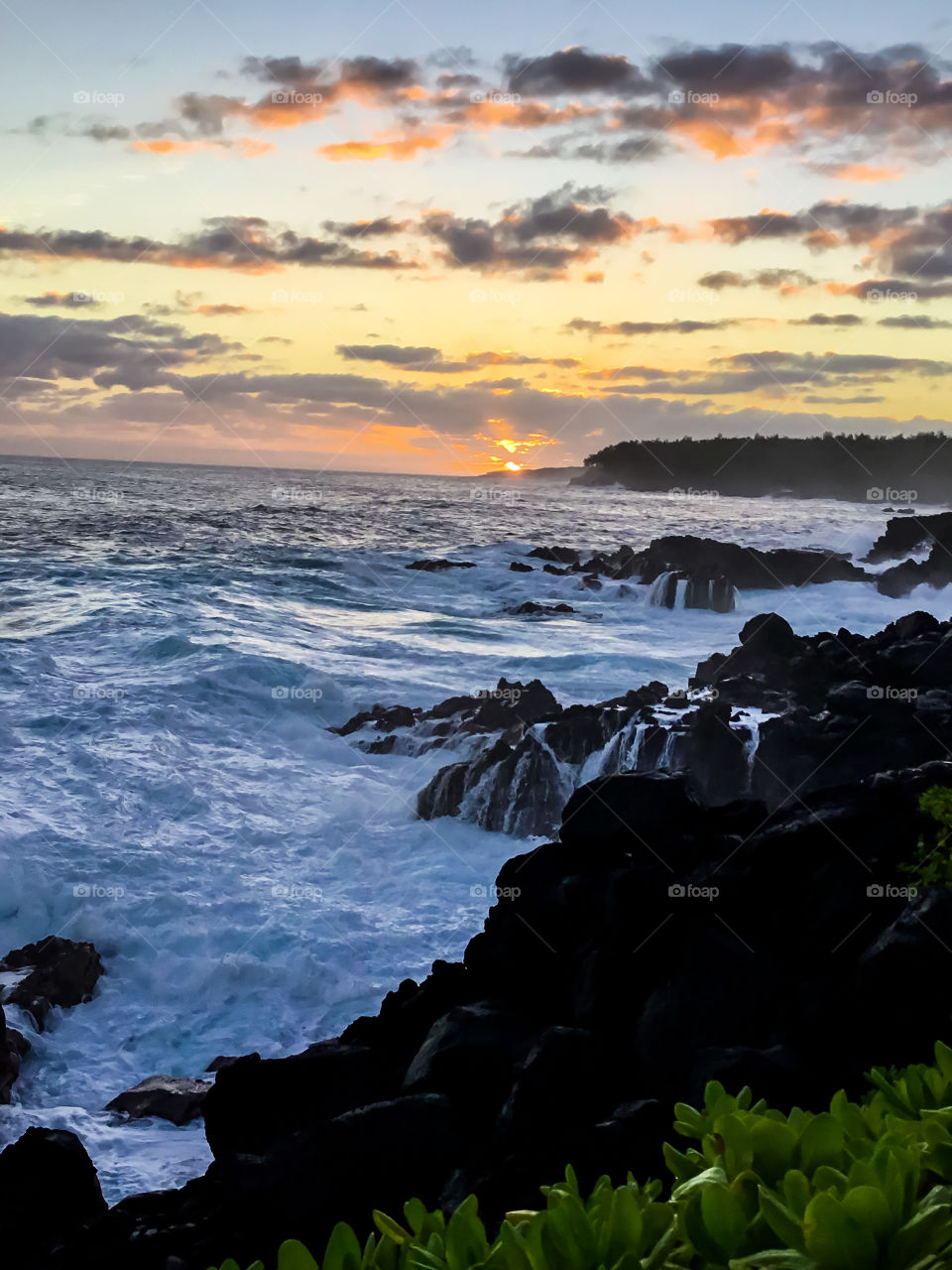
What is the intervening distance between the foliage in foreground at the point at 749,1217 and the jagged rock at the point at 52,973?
1139 cm

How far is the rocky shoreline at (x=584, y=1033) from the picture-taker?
6.41 meters

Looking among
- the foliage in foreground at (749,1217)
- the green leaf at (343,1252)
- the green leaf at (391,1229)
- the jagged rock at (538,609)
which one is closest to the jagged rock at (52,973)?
the green leaf at (391,1229)

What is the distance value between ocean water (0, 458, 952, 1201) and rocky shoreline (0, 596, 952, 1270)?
2332 millimetres

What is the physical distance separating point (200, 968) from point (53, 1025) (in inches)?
87.5

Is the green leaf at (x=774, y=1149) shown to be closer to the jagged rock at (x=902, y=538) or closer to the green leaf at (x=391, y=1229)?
the green leaf at (x=391, y=1229)

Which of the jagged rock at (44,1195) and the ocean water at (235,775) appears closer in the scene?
the jagged rock at (44,1195)

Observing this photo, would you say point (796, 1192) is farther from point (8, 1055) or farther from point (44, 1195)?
point (8, 1055)

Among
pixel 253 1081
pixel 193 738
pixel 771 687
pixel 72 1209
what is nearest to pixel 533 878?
pixel 253 1081

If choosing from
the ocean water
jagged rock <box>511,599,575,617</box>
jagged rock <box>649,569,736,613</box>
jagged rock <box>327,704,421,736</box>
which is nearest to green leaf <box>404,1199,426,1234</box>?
the ocean water

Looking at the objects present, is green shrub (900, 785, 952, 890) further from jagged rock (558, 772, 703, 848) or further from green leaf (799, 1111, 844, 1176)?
green leaf (799, 1111, 844, 1176)

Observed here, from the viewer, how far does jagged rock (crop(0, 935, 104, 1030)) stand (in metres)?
12.2

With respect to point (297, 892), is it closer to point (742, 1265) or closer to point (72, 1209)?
point (72, 1209)

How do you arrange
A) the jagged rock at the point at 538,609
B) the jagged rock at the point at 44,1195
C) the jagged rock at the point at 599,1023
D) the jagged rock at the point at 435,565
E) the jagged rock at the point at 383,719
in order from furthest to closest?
the jagged rock at the point at 435,565 < the jagged rock at the point at 538,609 < the jagged rock at the point at 383,719 < the jagged rock at the point at 44,1195 < the jagged rock at the point at 599,1023

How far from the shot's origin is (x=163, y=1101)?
34.5 ft
